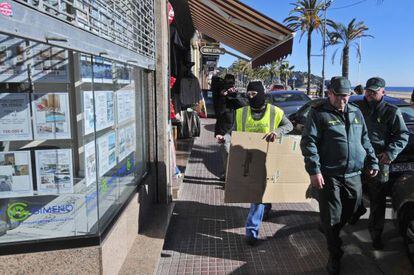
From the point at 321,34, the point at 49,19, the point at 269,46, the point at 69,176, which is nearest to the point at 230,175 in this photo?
the point at 69,176

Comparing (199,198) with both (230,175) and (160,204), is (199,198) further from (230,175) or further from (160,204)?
(230,175)

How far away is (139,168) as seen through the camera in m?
4.83

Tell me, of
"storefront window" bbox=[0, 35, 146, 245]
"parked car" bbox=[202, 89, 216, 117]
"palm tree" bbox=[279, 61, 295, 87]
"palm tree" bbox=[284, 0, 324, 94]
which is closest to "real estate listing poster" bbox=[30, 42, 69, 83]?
"storefront window" bbox=[0, 35, 146, 245]

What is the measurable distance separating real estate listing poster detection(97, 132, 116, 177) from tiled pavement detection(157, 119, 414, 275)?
1.22 metres

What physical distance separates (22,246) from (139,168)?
7.19 ft

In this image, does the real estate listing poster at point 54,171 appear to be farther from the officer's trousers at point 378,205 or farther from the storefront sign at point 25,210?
the officer's trousers at point 378,205

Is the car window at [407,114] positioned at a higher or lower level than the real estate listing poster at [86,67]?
lower

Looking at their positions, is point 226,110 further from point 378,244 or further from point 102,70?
point 102,70

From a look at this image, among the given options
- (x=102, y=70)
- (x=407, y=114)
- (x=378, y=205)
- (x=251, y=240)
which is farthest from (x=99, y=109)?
(x=407, y=114)

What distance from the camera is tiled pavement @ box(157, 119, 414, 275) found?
391cm

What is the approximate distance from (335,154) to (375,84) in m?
1.19

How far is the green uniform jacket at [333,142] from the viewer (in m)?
3.68

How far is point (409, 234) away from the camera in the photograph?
4.00 meters

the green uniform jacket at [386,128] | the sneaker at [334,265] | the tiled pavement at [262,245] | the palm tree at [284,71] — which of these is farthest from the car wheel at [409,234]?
the palm tree at [284,71]
